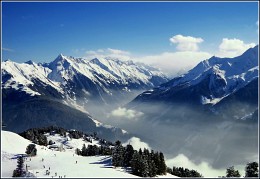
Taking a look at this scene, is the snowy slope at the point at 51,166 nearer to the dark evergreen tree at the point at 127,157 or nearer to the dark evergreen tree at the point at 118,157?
the dark evergreen tree at the point at 118,157

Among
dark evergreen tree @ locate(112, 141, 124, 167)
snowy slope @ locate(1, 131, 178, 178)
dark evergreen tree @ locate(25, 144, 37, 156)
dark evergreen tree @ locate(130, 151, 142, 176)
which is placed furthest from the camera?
dark evergreen tree @ locate(25, 144, 37, 156)

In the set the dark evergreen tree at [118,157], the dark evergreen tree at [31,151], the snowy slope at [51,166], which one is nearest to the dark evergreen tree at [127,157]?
the dark evergreen tree at [118,157]

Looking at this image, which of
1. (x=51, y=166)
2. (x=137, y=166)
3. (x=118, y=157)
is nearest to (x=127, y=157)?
(x=118, y=157)

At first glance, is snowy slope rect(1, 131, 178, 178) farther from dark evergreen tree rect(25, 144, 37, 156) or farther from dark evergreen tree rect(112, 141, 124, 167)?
dark evergreen tree rect(112, 141, 124, 167)

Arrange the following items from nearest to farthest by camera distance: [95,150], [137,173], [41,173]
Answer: [41,173] → [137,173] → [95,150]

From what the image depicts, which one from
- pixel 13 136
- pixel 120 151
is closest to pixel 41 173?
pixel 120 151

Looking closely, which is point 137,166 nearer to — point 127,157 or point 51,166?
point 127,157

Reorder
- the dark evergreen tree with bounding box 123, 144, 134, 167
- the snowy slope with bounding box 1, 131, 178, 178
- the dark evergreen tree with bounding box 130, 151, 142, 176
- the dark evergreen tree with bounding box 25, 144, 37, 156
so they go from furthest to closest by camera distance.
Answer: the dark evergreen tree with bounding box 25, 144, 37, 156, the dark evergreen tree with bounding box 123, 144, 134, 167, the dark evergreen tree with bounding box 130, 151, 142, 176, the snowy slope with bounding box 1, 131, 178, 178

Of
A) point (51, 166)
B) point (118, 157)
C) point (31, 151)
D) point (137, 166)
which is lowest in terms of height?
point (137, 166)

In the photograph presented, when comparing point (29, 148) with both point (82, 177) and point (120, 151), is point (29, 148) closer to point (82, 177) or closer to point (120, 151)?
point (120, 151)

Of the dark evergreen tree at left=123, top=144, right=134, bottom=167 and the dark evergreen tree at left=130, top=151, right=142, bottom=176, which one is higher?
the dark evergreen tree at left=123, top=144, right=134, bottom=167

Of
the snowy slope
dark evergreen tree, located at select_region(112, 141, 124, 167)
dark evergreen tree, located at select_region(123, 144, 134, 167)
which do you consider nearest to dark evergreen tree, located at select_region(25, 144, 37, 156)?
the snowy slope
